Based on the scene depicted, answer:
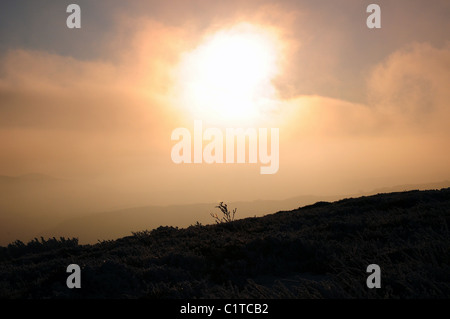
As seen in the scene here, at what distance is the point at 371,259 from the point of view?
9492mm

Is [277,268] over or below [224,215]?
below

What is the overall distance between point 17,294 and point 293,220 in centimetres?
1302

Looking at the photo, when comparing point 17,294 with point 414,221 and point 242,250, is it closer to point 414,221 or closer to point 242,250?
point 242,250

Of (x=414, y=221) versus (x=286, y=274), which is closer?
(x=286, y=274)

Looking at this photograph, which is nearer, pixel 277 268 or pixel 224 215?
pixel 277 268

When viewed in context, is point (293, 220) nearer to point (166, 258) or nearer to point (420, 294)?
point (166, 258)

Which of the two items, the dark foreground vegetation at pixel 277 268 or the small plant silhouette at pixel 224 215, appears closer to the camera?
the dark foreground vegetation at pixel 277 268

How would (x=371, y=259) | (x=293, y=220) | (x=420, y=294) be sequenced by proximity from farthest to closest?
1. (x=293, y=220)
2. (x=371, y=259)
3. (x=420, y=294)

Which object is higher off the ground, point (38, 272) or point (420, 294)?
point (420, 294)

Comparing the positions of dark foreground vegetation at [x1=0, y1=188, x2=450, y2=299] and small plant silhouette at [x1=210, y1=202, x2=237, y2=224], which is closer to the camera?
dark foreground vegetation at [x1=0, y1=188, x2=450, y2=299]
